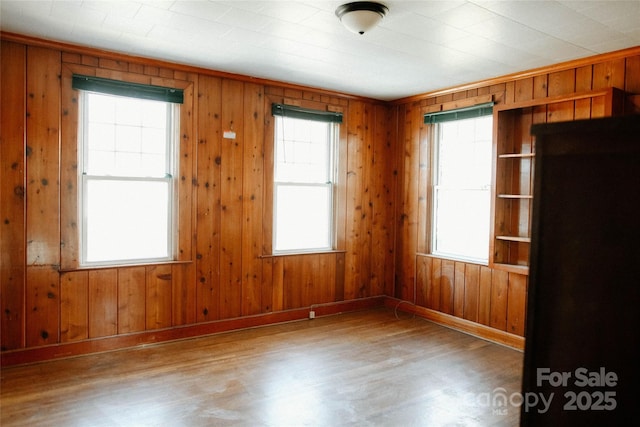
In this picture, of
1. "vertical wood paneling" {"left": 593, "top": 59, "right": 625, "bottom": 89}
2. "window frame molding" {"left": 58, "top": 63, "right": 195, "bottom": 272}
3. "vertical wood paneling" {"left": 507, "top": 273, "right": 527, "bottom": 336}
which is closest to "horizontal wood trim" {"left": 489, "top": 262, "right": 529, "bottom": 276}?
"vertical wood paneling" {"left": 507, "top": 273, "right": 527, "bottom": 336}

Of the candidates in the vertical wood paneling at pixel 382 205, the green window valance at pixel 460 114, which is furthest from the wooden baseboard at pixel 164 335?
the green window valance at pixel 460 114

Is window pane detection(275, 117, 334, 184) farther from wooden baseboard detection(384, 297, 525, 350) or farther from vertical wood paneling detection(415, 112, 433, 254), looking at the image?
wooden baseboard detection(384, 297, 525, 350)

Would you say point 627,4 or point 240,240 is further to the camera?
point 240,240

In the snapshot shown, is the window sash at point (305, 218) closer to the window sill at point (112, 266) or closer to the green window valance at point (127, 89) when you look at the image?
the window sill at point (112, 266)

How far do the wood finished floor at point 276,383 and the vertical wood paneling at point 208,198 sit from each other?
45 centimetres

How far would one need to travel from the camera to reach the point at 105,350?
384 cm

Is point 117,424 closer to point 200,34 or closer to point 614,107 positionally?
point 200,34

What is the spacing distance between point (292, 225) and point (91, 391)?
2.60 m

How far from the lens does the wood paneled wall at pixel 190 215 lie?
11.5ft

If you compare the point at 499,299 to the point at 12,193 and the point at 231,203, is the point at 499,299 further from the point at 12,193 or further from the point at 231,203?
the point at 12,193

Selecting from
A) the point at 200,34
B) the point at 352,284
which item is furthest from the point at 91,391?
the point at 352,284

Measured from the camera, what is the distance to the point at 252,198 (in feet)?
15.3

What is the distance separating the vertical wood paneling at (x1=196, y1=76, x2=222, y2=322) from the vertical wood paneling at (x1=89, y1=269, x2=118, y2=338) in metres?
0.76

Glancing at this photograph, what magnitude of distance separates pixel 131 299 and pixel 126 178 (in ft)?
3.65
